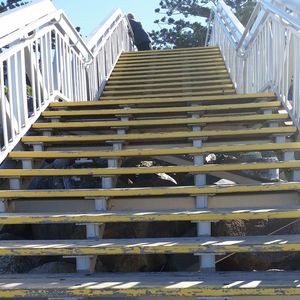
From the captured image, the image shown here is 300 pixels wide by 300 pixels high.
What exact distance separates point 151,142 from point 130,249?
1.34m

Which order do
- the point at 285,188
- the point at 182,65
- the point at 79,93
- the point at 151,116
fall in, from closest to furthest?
the point at 285,188
the point at 151,116
the point at 79,93
the point at 182,65

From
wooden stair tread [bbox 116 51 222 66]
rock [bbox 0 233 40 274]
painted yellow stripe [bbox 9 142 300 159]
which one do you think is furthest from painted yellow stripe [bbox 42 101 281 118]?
wooden stair tread [bbox 116 51 222 66]

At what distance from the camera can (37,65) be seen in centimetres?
402

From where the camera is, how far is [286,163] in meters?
3.03

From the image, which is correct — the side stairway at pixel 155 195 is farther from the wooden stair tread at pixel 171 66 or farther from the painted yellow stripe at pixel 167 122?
the wooden stair tread at pixel 171 66

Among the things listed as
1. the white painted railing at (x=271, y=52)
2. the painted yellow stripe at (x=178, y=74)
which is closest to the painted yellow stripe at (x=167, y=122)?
the white painted railing at (x=271, y=52)

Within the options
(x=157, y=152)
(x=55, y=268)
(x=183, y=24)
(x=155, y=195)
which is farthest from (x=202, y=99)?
(x=183, y=24)

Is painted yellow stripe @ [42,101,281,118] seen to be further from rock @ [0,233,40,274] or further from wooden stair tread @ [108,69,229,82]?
wooden stair tread @ [108,69,229,82]

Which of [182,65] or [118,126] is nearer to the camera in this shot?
[118,126]

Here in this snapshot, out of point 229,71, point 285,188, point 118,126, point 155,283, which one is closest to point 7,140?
point 118,126

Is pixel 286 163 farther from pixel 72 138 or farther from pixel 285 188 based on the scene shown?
pixel 72 138

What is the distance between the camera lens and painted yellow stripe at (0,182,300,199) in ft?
9.31

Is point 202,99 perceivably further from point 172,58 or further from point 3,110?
point 172,58

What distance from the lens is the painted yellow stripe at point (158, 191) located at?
2838 millimetres
